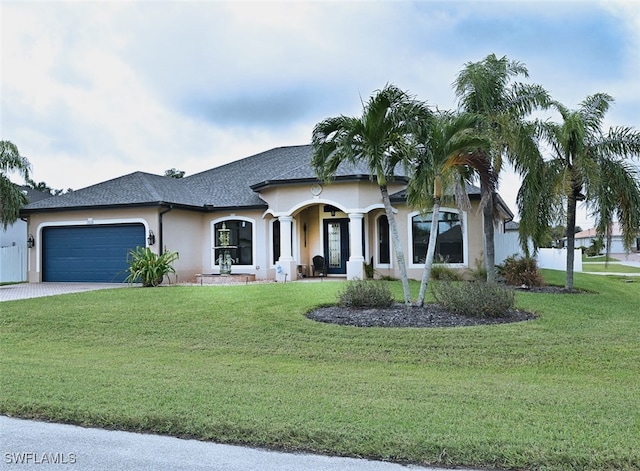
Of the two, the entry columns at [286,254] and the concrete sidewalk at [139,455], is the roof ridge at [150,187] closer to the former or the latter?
the entry columns at [286,254]

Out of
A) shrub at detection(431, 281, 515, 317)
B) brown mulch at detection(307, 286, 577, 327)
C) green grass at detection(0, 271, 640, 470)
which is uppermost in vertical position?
shrub at detection(431, 281, 515, 317)

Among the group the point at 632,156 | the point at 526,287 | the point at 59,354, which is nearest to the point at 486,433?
the point at 59,354

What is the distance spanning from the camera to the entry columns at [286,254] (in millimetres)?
17875

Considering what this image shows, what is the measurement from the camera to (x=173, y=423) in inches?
183

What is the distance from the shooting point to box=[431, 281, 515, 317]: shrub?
9.73 m

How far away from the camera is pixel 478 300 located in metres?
9.80

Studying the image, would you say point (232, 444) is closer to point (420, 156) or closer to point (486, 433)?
point (486, 433)

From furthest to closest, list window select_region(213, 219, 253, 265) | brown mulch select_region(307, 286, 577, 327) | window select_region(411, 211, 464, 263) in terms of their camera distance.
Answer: window select_region(213, 219, 253, 265), window select_region(411, 211, 464, 263), brown mulch select_region(307, 286, 577, 327)

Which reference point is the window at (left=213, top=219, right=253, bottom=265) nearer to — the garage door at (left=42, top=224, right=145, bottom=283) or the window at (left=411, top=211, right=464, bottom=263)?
the garage door at (left=42, top=224, right=145, bottom=283)

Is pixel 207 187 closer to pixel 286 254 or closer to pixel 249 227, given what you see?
pixel 249 227

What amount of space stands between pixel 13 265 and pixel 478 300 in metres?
20.5

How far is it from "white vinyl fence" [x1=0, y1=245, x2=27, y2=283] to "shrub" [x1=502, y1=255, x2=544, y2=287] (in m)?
19.9

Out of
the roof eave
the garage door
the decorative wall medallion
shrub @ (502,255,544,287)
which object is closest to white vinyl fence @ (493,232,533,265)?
shrub @ (502,255,544,287)

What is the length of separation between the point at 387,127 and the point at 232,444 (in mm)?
7734
